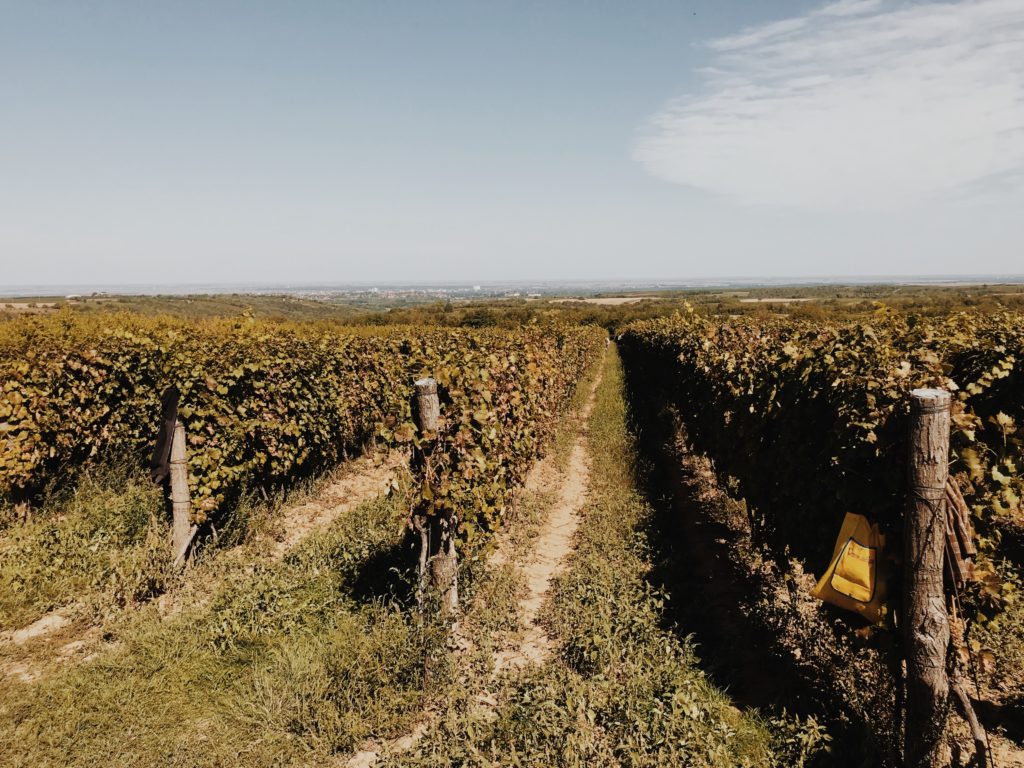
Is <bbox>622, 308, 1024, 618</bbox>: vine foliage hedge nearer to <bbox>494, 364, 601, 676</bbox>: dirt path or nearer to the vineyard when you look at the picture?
the vineyard

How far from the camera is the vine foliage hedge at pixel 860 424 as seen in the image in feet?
11.8

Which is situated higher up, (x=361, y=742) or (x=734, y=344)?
(x=734, y=344)

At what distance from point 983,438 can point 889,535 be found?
4.55ft

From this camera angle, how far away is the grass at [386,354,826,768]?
3.63m

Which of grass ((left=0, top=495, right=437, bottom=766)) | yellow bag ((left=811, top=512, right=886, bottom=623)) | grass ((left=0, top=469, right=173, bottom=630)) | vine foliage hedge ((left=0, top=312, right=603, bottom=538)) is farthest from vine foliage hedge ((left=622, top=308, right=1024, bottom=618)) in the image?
grass ((left=0, top=469, right=173, bottom=630))

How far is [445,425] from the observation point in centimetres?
561

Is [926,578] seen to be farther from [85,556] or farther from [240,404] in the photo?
[85,556]

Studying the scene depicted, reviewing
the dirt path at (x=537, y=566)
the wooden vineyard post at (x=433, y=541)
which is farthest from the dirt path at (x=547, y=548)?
the wooden vineyard post at (x=433, y=541)

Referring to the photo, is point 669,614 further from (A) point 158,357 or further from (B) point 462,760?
(A) point 158,357

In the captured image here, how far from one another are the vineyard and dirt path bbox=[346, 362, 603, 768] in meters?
0.05

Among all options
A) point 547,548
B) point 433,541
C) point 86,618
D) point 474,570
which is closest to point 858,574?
point 433,541

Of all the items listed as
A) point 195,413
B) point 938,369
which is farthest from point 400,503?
point 938,369

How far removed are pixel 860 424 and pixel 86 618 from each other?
7534 mm

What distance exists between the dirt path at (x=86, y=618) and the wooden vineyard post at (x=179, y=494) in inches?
28.2
